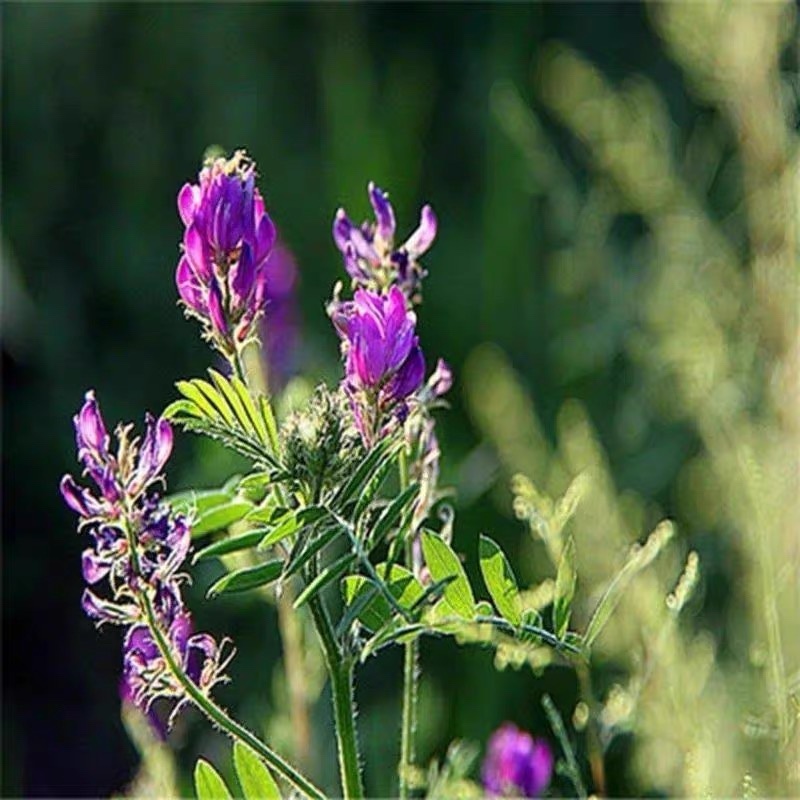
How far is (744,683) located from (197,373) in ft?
3.84

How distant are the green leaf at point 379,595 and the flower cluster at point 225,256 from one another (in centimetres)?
8

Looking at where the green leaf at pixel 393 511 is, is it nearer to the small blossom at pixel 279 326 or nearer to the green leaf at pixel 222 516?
the green leaf at pixel 222 516

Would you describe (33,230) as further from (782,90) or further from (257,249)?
(257,249)

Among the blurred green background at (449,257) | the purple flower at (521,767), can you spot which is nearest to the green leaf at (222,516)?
the purple flower at (521,767)

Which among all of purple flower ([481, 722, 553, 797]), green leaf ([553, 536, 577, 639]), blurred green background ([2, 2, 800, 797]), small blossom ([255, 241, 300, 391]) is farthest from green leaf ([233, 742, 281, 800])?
small blossom ([255, 241, 300, 391])

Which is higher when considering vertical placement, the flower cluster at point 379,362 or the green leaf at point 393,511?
the flower cluster at point 379,362

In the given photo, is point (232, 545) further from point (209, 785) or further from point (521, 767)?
point (521, 767)

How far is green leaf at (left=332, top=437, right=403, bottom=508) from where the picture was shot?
20.0 inches

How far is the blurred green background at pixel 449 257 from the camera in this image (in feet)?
3.99

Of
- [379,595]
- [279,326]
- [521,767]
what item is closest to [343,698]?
[379,595]

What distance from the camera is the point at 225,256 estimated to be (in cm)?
55

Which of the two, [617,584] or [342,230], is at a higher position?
[342,230]

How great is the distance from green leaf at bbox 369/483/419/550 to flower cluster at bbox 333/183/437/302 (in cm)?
12

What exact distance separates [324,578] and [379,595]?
0.05 metres
